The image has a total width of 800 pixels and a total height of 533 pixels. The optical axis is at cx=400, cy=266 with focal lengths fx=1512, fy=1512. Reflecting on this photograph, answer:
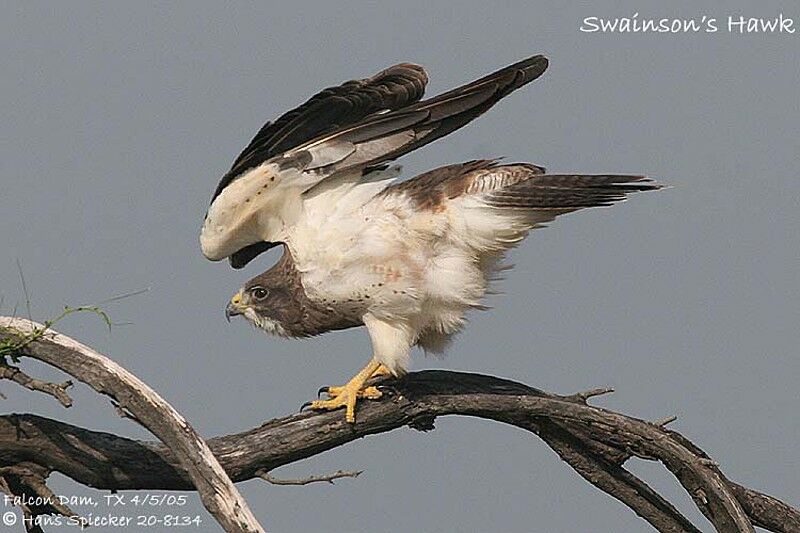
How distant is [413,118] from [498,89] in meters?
0.33

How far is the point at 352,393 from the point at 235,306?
64 centimetres

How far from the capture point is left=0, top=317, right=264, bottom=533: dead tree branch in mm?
5031

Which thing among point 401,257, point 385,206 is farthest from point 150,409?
point 385,206

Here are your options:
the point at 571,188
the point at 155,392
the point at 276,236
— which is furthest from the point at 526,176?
the point at 155,392

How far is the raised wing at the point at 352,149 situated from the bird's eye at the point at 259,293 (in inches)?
11.9

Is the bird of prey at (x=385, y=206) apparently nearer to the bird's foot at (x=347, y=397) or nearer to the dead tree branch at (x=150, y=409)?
the bird's foot at (x=347, y=397)

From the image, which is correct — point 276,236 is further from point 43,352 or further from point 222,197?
point 43,352

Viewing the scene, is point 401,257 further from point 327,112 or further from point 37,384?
point 37,384

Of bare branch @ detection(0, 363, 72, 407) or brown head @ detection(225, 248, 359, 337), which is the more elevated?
brown head @ detection(225, 248, 359, 337)

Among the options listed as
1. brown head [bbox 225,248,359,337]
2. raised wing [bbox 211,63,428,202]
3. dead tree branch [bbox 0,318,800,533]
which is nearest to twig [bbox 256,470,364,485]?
dead tree branch [bbox 0,318,800,533]

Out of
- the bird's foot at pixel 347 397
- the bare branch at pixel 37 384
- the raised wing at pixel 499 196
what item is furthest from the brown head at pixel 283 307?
the bare branch at pixel 37 384

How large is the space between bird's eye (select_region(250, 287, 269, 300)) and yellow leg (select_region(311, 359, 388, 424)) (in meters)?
0.47

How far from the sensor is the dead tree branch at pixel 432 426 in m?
5.37

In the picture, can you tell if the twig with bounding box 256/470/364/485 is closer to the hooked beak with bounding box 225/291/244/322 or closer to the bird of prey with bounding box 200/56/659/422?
the bird of prey with bounding box 200/56/659/422
